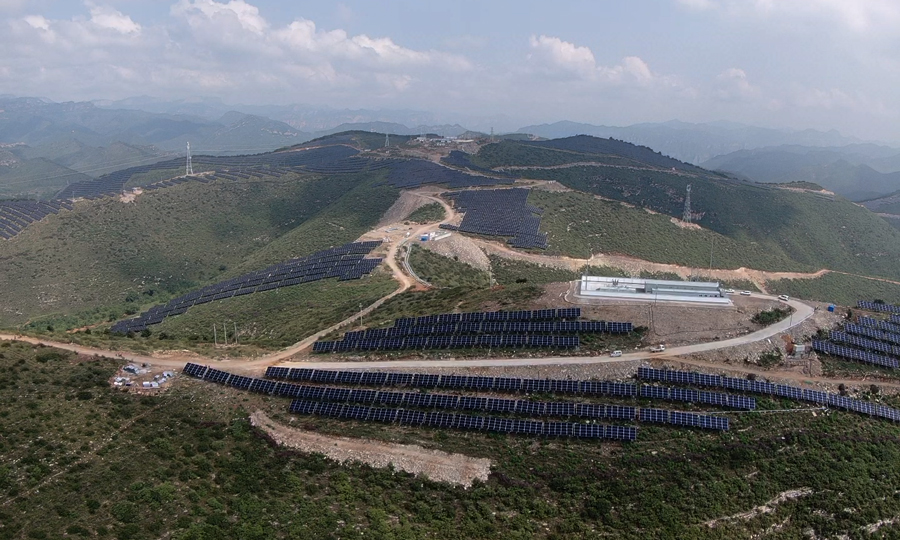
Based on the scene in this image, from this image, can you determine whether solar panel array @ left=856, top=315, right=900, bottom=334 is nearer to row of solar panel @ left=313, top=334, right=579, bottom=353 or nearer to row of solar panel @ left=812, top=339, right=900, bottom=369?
row of solar panel @ left=812, top=339, right=900, bottom=369

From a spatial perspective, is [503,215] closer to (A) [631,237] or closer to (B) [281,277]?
(A) [631,237]

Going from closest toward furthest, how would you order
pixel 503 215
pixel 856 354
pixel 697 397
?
pixel 697 397, pixel 856 354, pixel 503 215

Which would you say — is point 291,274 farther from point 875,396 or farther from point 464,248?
point 875,396

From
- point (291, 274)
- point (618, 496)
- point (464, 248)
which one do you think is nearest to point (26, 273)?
point (291, 274)

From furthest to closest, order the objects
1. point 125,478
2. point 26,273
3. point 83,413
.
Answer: point 26,273, point 83,413, point 125,478

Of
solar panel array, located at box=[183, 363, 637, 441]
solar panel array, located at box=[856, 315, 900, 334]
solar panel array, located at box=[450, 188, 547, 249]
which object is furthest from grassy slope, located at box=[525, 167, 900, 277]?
solar panel array, located at box=[183, 363, 637, 441]

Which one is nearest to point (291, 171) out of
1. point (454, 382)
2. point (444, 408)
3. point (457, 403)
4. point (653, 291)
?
point (653, 291)
